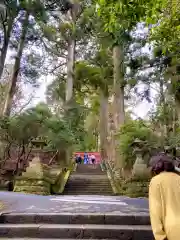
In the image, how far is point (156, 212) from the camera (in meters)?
2.30

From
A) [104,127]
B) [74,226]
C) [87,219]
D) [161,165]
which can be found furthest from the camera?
[104,127]

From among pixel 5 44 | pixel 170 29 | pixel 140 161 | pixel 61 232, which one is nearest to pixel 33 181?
pixel 140 161

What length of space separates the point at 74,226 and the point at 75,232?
183 mm

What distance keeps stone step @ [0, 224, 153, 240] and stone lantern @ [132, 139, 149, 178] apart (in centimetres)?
593

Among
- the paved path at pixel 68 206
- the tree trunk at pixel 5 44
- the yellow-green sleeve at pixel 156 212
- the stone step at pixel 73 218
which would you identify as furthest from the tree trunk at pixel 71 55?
the yellow-green sleeve at pixel 156 212

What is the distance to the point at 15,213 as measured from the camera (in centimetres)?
532

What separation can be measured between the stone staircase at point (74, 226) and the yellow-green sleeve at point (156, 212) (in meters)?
2.47

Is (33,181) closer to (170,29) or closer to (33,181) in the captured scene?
(33,181)

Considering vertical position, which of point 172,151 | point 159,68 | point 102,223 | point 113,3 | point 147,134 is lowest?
point 102,223

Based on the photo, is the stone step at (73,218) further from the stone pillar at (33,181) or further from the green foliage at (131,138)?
the green foliage at (131,138)

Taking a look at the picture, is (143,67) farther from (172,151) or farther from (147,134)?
(172,151)

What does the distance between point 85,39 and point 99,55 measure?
186 centimetres

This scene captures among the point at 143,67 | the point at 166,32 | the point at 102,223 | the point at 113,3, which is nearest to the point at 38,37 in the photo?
the point at 143,67

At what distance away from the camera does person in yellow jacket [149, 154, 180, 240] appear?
7.32 ft
